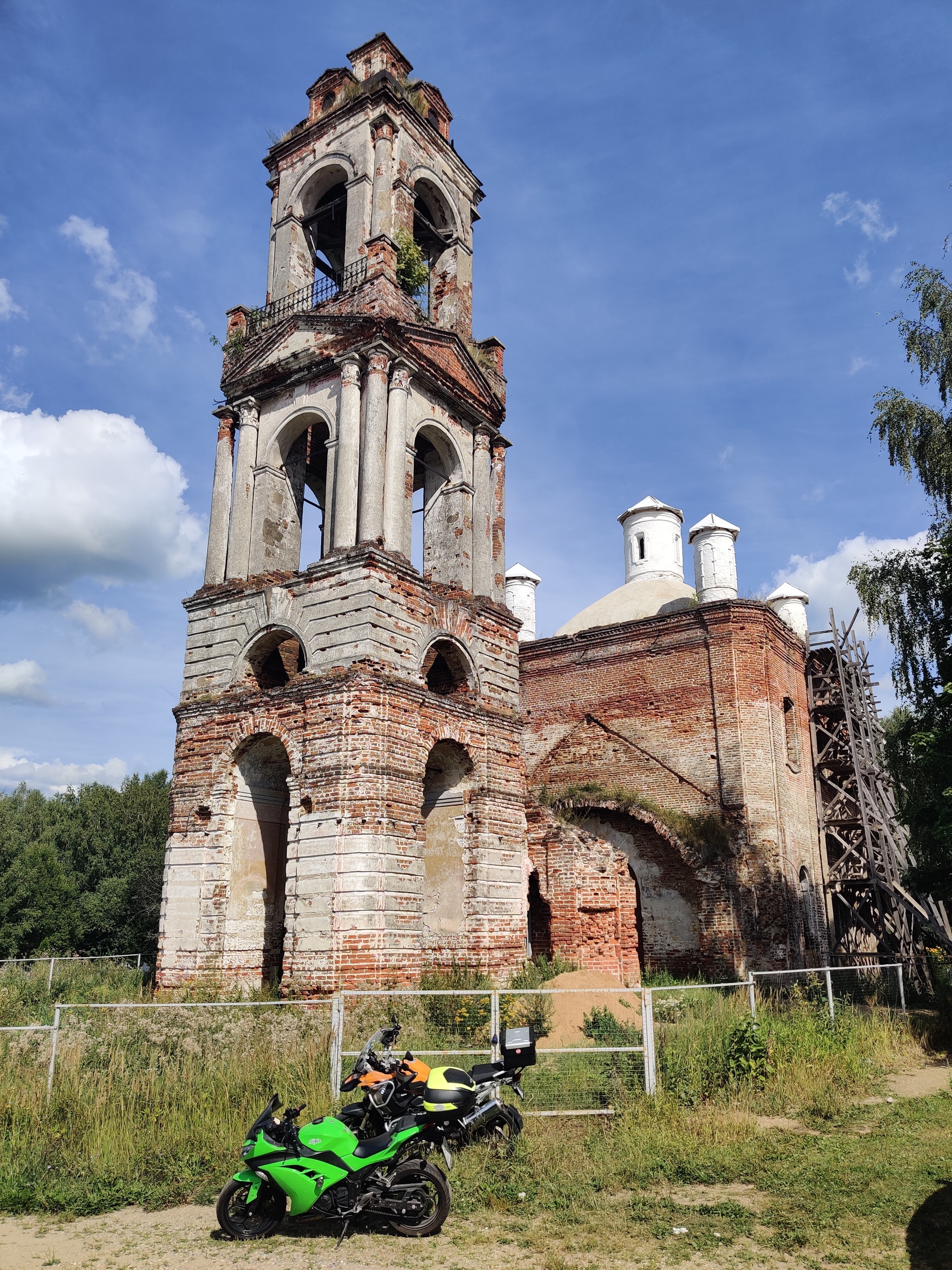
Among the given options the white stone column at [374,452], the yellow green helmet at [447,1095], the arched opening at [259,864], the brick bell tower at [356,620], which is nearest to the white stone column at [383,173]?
the brick bell tower at [356,620]

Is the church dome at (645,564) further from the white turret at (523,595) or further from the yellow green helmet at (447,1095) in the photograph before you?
the yellow green helmet at (447,1095)

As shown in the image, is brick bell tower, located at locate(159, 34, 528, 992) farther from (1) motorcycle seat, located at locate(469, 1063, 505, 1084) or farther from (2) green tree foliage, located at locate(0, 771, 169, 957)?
(2) green tree foliage, located at locate(0, 771, 169, 957)

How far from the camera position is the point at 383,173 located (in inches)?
696

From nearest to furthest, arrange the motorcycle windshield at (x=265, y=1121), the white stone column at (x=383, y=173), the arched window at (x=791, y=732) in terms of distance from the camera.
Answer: the motorcycle windshield at (x=265, y=1121) < the white stone column at (x=383, y=173) < the arched window at (x=791, y=732)

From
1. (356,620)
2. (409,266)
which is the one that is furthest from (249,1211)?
(409,266)

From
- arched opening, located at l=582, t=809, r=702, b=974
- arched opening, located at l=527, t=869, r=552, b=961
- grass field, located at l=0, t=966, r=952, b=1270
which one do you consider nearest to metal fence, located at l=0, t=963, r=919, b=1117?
grass field, located at l=0, t=966, r=952, b=1270

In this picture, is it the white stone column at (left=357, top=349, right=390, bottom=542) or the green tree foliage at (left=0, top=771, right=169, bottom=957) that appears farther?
the green tree foliage at (left=0, top=771, right=169, bottom=957)

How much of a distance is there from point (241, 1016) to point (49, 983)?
21.7 ft

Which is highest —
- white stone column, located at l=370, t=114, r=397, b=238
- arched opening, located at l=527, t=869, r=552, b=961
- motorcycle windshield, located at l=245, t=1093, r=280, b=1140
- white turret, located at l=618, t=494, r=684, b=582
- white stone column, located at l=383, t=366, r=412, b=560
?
white stone column, located at l=370, t=114, r=397, b=238

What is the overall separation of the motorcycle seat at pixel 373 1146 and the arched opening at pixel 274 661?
9.45 meters

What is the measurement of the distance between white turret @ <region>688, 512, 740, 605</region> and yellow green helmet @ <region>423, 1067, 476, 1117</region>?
17.2 metres

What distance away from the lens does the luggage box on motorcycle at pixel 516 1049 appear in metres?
7.69

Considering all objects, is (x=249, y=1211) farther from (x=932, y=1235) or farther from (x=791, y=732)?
(x=791, y=732)

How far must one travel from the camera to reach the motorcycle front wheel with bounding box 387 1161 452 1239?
627 centimetres
